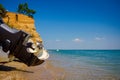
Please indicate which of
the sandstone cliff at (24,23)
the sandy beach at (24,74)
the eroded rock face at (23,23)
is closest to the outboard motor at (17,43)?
the sandy beach at (24,74)

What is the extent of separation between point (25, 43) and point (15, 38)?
2.02 feet

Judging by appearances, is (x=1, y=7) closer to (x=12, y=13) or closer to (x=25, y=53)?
(x=12, y=13)

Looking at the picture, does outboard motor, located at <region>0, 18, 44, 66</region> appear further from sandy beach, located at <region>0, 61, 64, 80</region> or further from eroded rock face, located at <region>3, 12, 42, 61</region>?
eroded rock face, located at <region>3, 12, 42, 61</region>

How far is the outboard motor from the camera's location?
9391mm

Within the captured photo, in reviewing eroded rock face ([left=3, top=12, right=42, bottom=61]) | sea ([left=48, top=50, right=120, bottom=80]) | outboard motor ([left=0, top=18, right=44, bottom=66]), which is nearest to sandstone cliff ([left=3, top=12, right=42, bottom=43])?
eroded rock face ([left=3, top=12, right=42, bottom=61])

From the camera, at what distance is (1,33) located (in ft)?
32.0

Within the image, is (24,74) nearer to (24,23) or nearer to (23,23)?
(23,23)

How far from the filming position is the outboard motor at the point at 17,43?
939 centimetres

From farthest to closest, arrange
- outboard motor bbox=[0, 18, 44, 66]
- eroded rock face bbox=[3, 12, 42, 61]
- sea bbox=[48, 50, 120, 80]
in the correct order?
eroded rock face bbox=[3, 12, 42, 61] < sea bbox=[48, 50, 120, 80] < outboard motor bbox=[0, 18, 44, 66]

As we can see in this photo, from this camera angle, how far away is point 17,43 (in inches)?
373

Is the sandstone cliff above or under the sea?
above

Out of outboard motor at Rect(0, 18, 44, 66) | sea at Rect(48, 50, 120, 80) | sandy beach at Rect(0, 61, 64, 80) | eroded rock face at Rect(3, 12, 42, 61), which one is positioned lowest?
sea at Rect(48, 50, 120, 80)

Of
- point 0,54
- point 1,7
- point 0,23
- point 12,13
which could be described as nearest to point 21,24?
point 12,13

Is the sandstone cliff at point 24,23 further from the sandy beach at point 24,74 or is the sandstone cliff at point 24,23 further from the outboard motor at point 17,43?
the outboard motor at point 17,43
